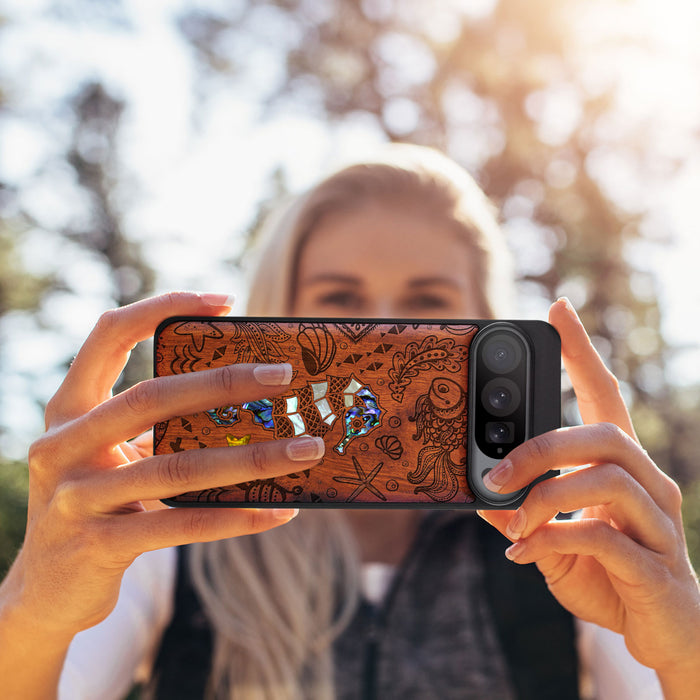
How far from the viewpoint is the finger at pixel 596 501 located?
124 centimetres

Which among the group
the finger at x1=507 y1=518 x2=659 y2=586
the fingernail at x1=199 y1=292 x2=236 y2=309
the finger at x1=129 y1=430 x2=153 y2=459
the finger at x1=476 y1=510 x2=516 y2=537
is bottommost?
the finger at x1=507 y1=518 x2=659 y2=586

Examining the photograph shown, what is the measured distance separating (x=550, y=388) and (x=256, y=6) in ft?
30.9

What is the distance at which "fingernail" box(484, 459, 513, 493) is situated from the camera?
49.7 inches

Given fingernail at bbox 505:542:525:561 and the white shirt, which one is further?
the white shirt

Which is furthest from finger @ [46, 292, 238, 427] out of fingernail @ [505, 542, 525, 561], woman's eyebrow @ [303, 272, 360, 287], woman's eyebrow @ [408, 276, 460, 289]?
woman's eyebrow @ [408, 276, 460, 289]

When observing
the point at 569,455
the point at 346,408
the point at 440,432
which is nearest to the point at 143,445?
the point at 346,408

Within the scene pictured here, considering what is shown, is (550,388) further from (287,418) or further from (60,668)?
(60,668)

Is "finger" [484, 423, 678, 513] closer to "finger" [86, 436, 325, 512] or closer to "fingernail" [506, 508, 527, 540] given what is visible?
"fingernail" [506, 508, 527, 540]

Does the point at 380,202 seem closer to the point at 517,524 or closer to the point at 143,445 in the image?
the point at 143,445

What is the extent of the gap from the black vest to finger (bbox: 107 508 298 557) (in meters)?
1.21

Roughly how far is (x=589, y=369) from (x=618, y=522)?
359mm

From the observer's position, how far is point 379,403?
144cm

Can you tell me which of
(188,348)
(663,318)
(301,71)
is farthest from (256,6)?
(188,348)

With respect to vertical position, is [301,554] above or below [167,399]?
below
